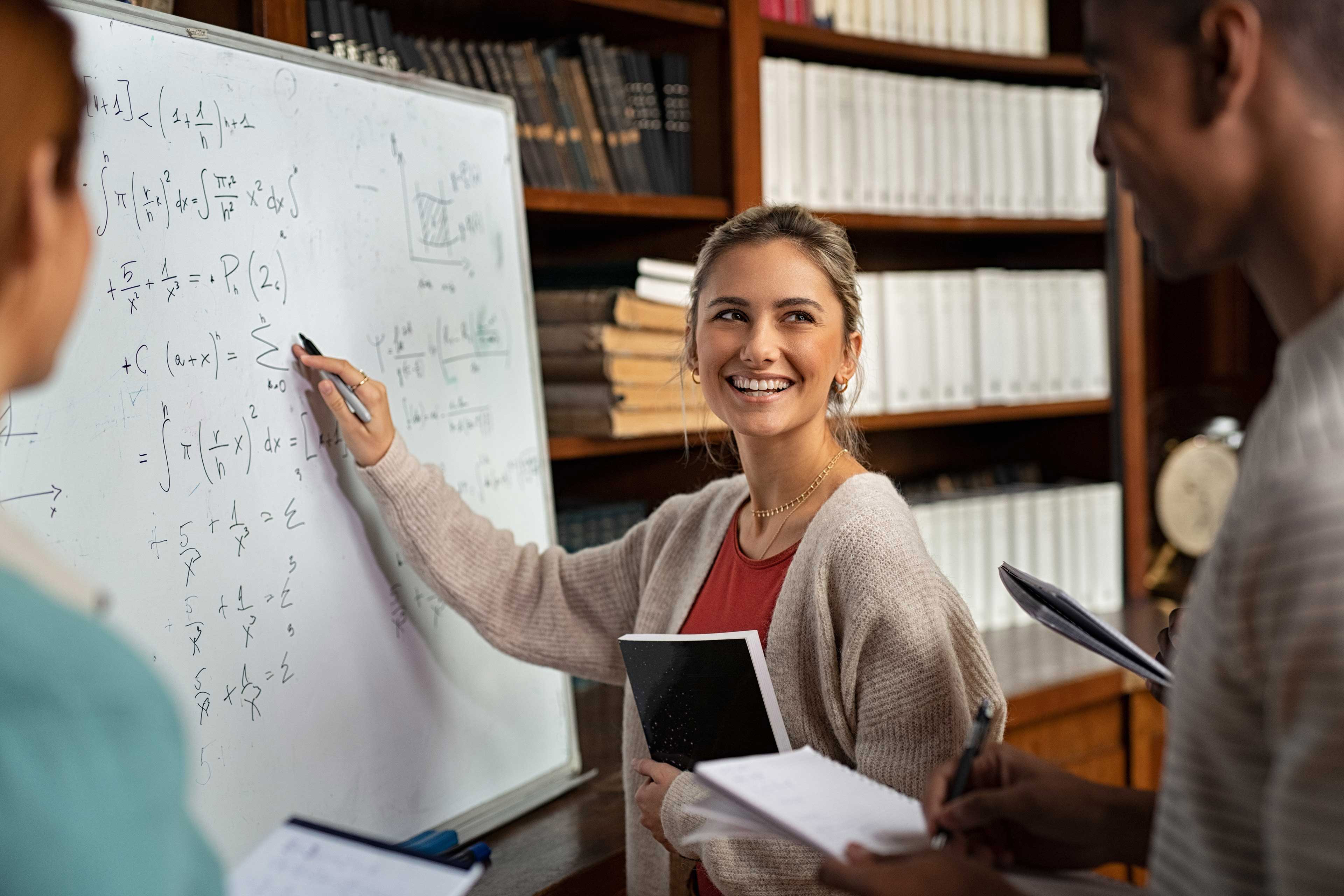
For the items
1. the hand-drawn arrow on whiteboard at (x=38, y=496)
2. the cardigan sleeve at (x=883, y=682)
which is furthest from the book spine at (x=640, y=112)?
the hand-drawn arrow on whiteboard at (x=38, y=496)

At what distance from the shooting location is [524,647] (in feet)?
4.92

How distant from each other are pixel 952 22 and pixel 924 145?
0.28 meters

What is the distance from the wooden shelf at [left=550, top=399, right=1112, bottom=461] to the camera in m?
1.84

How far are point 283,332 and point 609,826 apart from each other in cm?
77

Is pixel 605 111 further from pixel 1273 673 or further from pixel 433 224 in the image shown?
pixel 1273 673

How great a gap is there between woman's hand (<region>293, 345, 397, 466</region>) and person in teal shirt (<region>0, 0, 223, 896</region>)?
0.72m

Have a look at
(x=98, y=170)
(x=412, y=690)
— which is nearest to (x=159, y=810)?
(x=98, y=170)

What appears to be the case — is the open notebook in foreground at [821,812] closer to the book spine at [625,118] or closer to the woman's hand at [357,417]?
the woman's hand at [357,417]

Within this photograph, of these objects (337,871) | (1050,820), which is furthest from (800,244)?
(337,871)

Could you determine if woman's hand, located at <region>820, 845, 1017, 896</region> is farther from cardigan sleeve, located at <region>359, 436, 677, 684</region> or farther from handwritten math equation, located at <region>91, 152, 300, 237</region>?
handwritten math equation, located at <region>91, 152, 300, 237</region>

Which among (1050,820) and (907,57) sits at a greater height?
(907,57)

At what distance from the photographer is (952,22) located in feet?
7.77

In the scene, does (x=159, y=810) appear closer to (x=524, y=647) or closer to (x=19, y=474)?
(x=19, y=474)

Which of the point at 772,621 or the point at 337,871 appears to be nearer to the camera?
the point at 337,871
